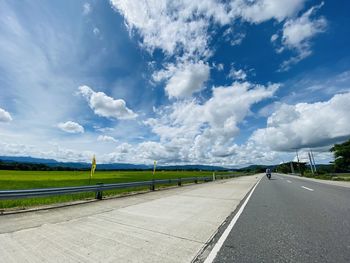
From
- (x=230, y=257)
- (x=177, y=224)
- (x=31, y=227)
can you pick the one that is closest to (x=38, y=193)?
(x=31, y=227)

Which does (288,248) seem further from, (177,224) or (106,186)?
(106,186)

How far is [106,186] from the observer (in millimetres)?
11117

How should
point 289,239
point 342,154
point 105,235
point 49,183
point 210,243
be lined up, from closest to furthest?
point 210,243 < point 289,239 < point 105,235 < point 49,183 < point 342,154

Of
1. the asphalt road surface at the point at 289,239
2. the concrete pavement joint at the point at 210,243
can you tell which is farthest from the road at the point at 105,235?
the asphalt road surface at the point at 289,239

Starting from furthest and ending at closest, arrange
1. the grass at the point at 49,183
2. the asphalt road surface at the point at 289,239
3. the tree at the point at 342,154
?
the tree at the point at 342,154 → the grass at the point at 49,183 → the asphalt road surface at the point at 289,239

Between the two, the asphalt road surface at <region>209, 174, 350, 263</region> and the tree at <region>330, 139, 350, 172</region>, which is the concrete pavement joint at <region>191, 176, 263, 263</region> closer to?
the asphalt road surface at <region>209, 174, 350, 263</region>

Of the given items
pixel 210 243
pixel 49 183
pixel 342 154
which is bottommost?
pixel 210 243

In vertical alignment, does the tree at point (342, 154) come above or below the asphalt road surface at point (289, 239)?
above

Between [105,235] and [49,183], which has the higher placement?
[49,183]

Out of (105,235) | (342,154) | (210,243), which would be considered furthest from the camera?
(342,154)

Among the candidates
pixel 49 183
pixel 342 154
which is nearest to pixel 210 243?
pixel 49 183

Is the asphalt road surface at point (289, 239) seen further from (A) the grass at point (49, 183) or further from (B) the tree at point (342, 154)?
(B) the tree at point (342, 154)

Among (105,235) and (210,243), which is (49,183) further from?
(210,243)

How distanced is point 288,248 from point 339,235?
1622 millimetres
